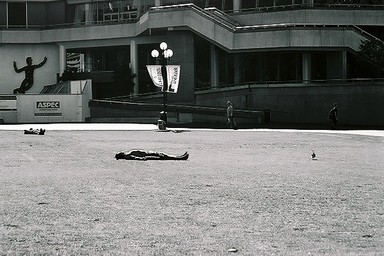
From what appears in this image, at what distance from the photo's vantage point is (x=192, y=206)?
10320 mm

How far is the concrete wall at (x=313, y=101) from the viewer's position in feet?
148

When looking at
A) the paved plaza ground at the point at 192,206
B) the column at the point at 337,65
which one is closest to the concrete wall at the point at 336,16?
the column at the point at 337,65

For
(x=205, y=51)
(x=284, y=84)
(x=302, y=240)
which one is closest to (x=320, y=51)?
(x=284, y=84)

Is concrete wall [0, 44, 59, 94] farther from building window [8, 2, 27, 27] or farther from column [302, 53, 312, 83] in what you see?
column [302, 53, 312, 83]

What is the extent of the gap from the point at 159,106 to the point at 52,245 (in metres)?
47.1

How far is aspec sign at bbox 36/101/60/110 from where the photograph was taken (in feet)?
194

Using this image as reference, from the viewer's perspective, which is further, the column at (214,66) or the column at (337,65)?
the column at (214,66)

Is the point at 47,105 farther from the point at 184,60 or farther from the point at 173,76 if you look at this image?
the point at 173,76

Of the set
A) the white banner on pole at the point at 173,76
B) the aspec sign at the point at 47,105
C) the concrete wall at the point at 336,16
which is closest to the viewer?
the white banner on pole at the point at 173,76

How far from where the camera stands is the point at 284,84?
50.3m

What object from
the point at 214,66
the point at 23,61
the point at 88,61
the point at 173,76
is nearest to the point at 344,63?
the point at 214,66

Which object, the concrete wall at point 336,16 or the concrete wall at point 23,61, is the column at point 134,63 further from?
the concrete wall at point 336,16

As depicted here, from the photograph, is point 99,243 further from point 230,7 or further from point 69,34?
point 69,34

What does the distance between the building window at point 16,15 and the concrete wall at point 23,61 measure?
241 cm
